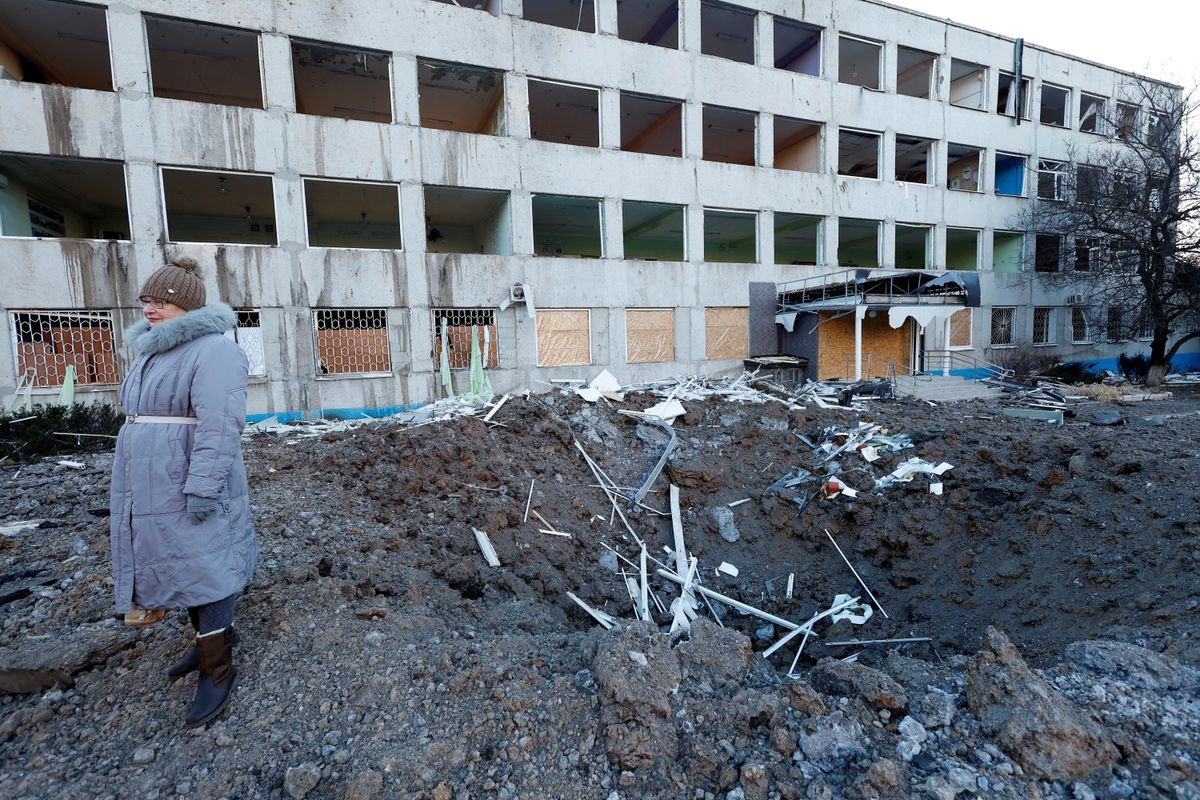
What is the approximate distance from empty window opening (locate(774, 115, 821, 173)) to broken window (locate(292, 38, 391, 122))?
12.5m

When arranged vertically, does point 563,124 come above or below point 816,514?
above

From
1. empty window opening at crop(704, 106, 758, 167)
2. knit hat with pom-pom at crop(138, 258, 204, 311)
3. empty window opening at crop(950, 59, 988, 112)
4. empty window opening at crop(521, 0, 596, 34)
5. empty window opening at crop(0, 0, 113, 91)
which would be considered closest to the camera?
knit hat with pom-pom at crop(138, 258, 204, 311)

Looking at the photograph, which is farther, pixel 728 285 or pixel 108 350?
pixel 728 285

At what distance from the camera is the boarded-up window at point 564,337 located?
16.0 meters

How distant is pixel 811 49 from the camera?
19156 mm

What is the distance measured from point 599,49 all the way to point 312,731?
17.8 metres

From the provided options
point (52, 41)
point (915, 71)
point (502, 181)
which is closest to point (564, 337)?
point (502, 181)

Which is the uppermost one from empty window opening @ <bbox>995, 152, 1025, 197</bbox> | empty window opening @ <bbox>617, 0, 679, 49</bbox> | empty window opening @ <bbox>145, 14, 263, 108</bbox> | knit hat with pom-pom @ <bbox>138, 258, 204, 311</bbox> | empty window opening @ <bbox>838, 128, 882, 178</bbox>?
empty window opening @ <bbox>617, 0, 679, 49</bbox>

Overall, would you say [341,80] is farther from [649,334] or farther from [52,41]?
[649,334]

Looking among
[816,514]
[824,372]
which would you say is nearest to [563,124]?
[824,372]

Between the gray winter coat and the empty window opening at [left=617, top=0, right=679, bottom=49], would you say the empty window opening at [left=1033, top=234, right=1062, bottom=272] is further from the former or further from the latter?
the gray winter coat

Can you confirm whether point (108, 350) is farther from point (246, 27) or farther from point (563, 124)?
point (563, 124)

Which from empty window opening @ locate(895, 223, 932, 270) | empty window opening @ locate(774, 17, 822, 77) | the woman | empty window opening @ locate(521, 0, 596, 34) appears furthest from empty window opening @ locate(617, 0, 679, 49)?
the woman

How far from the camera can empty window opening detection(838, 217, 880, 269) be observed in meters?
20.4
